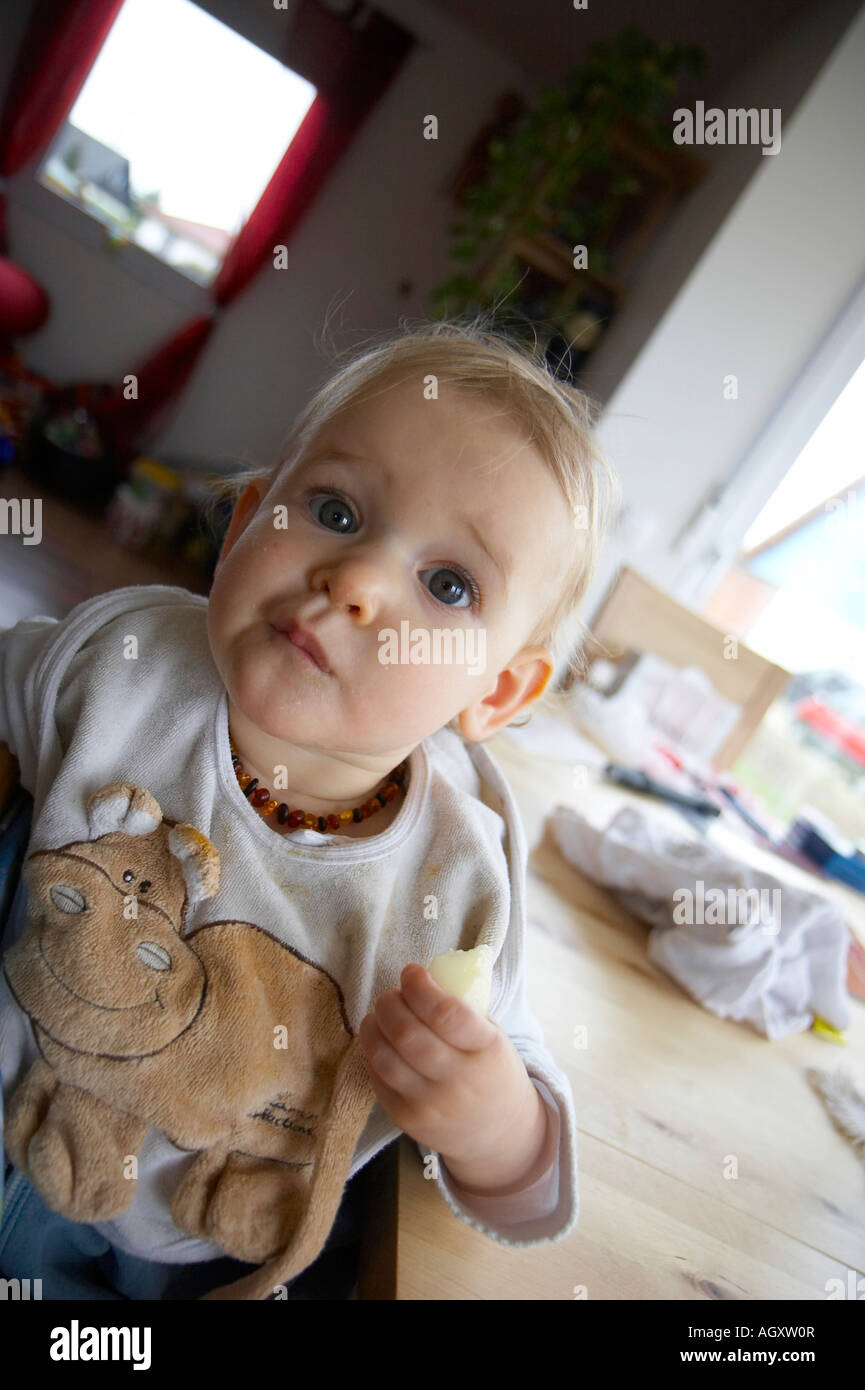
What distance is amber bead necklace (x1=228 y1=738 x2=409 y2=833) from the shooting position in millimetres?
636

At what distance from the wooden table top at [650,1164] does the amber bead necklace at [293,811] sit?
25 cm

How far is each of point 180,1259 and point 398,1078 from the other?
10.3 inches

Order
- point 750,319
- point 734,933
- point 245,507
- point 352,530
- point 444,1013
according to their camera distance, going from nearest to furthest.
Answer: point 444,1013 → point 352,530 → point 245,507 → point 734,933 → point 750,319

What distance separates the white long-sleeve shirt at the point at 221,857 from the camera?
0.55 m

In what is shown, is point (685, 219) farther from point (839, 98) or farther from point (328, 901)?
point (328, 901)

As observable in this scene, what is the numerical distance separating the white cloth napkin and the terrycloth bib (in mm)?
492

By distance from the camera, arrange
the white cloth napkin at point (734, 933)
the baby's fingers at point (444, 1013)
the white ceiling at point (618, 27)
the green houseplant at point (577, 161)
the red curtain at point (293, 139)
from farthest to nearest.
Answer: the red curtain at point (293, 139) < the white ceiling at point (618, 27) < the green houseplant at point (577, 161) < the white cloth napkin at point (734, 933) < the baby's fingers at point (444, 1013)

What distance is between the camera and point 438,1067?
0.48 metres

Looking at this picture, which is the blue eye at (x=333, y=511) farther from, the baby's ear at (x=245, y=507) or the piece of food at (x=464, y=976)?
the piece of food at (x=464, y=976)

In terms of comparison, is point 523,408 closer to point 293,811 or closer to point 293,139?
point 293,811

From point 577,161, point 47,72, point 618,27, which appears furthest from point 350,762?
point 47,72

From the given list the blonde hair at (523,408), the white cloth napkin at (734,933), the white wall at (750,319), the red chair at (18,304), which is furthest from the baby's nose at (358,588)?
the red chair at (18,304)

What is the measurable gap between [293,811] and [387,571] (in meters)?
0.23

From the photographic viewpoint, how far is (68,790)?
0.56 m
